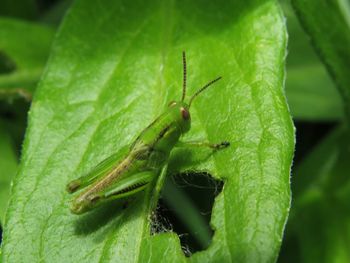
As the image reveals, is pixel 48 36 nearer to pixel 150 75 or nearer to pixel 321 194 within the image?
pixel 150 75

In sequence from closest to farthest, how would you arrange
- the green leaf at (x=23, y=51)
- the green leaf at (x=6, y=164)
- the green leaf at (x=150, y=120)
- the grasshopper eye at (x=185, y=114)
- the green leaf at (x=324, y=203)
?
the green leaf at (x=150, y=120) < the grasshopper eye at (x=185, y=114) < the green leaf at (x=6, y=164) < the green leaf at (x=324, y=203) < the green leaf at (x=23, y=51)

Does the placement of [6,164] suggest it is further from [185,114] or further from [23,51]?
[185,114]

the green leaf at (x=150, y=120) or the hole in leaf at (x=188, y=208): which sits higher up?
the green leaf at (x=150, y=120)

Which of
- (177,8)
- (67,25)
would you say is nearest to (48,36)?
(67,25)

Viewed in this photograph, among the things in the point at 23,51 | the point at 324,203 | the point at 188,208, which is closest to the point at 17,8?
the point at 23,51

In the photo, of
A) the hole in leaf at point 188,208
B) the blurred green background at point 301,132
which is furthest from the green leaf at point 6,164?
the hole in leaf at point 188,208

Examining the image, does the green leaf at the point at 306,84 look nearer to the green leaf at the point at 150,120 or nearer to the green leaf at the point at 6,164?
the green leaf at the point at 150,120
